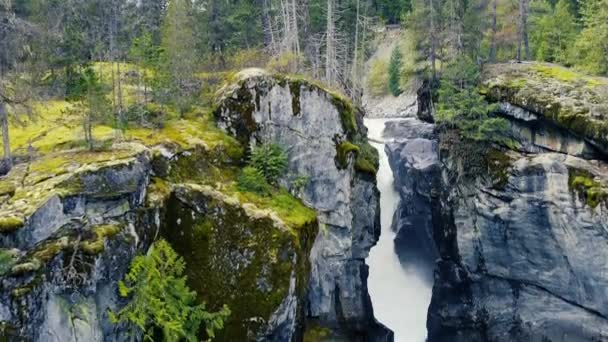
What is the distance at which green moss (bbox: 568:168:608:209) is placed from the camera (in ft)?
67.5

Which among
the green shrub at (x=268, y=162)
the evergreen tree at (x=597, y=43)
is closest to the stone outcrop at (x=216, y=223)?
the green shrub at (x=268, y=162)

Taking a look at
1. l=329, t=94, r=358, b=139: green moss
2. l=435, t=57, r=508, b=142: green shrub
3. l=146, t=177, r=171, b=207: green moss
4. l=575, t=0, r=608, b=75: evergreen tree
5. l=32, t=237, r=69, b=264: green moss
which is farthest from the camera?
l=575, t=0, r=608, b=75: evergreen tree

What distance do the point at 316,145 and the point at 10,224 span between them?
11.9 meters

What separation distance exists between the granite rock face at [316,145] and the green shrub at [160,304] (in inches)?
261

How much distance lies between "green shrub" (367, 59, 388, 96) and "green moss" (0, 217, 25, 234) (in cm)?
5538

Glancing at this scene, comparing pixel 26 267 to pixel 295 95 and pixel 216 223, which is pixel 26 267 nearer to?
pixel 216 223

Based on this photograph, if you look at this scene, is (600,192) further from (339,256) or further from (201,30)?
(201,30)

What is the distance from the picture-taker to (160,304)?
1384 cm

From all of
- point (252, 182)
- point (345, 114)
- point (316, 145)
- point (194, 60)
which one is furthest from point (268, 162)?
point (194, 60)

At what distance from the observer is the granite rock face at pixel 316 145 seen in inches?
816

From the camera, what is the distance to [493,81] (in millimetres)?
25391

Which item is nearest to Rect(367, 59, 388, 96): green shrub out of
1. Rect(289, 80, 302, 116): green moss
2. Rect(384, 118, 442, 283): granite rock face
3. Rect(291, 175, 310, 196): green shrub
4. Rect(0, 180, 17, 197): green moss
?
Rect(384, 118, 442, 283): granite rock face

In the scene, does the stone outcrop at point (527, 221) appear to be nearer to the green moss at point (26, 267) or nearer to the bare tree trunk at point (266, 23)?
the bare tree trunk at point (266, 23)

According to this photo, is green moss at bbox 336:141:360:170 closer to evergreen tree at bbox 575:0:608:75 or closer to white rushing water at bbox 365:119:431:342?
white rushing water at bbox 365:119:431:342
